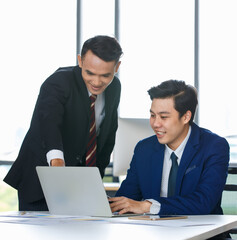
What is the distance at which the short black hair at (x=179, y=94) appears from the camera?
9.55 ft

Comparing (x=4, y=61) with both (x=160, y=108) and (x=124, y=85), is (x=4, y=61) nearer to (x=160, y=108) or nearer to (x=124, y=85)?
(x=124, y=85)

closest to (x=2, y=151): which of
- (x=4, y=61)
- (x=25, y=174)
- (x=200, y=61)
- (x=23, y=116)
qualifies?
(x=23, y=116)

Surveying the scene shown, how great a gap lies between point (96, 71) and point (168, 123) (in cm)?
49

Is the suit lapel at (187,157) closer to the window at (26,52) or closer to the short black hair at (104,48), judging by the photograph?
the short black hair at (104,48)

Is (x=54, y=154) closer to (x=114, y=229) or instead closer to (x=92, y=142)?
(x=92, y=142)

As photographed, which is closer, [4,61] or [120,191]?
[120,191]

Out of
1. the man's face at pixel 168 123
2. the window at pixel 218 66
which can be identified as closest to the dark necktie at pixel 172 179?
the man's face at pixel 168 123

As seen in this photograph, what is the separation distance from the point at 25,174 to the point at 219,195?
3.32ft

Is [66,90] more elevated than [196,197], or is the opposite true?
[66,90]

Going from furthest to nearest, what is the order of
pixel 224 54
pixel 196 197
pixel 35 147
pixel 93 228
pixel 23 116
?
pixel 23 116, pixel 224 54, pixel 35 147, pixel 196 197, pixel 93 228

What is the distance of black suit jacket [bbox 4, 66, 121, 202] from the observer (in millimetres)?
2770

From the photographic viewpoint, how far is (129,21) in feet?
20.9

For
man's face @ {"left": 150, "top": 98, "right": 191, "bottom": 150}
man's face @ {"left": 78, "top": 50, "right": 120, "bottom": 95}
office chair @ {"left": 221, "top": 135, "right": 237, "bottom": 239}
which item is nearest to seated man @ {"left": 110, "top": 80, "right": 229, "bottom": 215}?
man's face @ {"left": 150, "top": 98, "right": 191, "bottom": 150}

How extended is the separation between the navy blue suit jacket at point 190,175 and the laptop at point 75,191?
1.24ft
